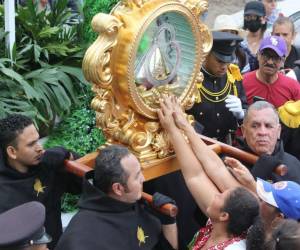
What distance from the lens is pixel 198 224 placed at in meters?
3.14

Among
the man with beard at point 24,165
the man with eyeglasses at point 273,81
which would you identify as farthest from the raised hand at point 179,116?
the man with eyeglasses at point 273,81

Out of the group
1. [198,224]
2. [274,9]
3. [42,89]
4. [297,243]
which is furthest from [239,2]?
[297,243]

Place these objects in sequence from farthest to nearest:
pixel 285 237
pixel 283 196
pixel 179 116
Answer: pixel 179 116 < pixel 283 196 < pixel 285 237

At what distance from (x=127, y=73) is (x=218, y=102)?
134 centimetres

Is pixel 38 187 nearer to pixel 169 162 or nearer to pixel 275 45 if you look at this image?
pixel 169 162

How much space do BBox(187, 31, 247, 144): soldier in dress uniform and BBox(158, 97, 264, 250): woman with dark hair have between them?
87 centimetres

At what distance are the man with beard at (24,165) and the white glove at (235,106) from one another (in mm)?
1248

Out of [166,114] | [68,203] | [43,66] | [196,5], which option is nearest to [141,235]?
[166,114]

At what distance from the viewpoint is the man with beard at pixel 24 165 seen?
2.90 meters

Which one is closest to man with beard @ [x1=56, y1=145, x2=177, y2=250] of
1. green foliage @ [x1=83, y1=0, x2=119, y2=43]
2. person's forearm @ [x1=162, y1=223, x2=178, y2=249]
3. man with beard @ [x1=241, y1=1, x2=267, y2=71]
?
person's forearm @ [x1=162, y1=223, x2=178, y2=249]

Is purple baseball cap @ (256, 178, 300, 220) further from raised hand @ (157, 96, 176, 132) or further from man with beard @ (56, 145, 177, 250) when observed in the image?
raised hand @ (157, 96, 176, 132)

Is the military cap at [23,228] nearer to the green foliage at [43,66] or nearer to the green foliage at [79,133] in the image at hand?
the green foliage at [79,133]

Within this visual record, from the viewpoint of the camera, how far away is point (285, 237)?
85.0 inches

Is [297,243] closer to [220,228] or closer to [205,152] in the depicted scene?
[220,228]
